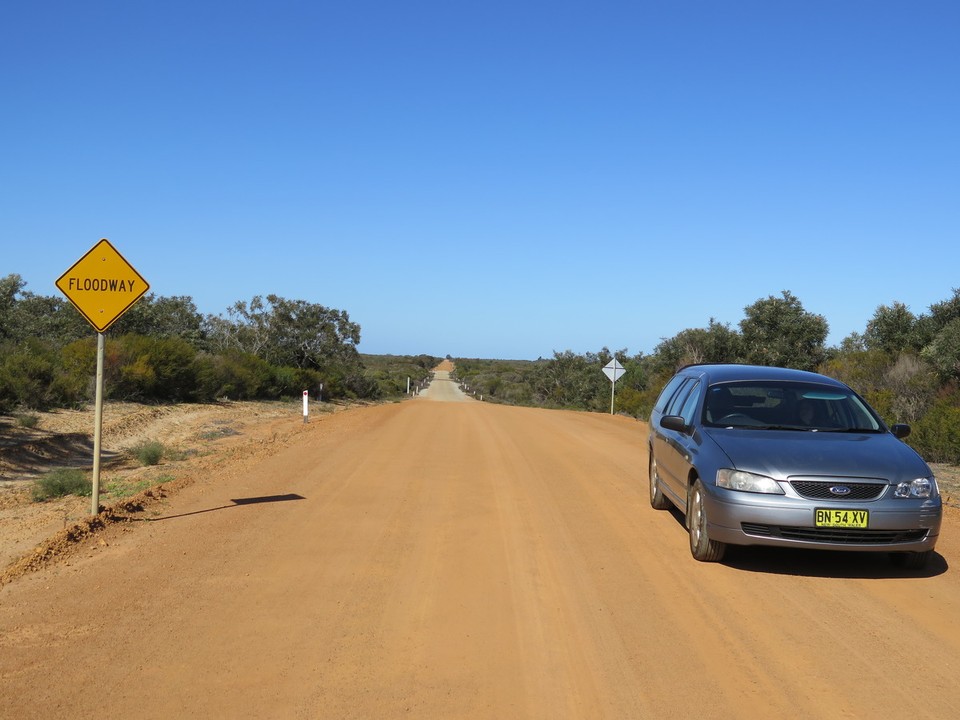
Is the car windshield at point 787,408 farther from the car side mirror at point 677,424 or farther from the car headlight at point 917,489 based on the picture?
the car headlight at point 917,489

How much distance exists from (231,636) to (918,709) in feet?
13.3

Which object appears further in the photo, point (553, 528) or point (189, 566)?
point (553, 528)

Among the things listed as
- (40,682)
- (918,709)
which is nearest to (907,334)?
(918,709)

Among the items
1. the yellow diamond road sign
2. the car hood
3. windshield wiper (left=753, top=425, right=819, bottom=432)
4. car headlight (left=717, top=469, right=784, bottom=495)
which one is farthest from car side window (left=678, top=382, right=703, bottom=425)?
the yellow diamond road sign

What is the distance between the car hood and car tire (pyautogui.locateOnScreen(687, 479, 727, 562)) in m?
0.53

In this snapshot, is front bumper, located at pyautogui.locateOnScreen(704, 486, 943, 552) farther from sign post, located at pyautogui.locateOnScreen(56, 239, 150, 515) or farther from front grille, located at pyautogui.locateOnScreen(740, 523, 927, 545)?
sign post, located at pyautogui.locateOnScreen(56, 239, 150, 515)

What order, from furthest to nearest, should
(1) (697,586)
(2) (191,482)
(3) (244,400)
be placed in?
(3) (244,400) < (2) (191,482) < (1) (697,586)

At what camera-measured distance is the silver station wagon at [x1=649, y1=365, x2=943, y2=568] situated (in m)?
6.66

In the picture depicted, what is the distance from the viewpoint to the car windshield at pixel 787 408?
811 cm

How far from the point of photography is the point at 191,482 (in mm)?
11797

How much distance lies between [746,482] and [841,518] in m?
0.77

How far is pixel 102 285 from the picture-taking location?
8.98m

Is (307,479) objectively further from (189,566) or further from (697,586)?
(697,586)

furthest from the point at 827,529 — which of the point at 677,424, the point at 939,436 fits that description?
the point at 939,436
